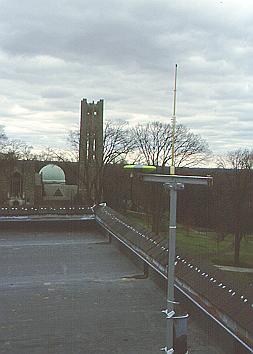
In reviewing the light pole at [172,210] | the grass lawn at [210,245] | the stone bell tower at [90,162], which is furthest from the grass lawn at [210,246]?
the light pole at [172,210]

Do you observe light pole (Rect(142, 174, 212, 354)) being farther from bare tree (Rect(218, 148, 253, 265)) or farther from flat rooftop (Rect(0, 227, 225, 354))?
bare tree (Rect(218, 148, 253, 265))

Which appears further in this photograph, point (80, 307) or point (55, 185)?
point (55, 185)

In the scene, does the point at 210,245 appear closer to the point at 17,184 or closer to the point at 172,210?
the point at 17,184

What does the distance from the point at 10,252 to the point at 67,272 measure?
128 inches

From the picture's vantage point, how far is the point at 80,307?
7996 mm

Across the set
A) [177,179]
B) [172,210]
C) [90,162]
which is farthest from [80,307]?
[90,162]

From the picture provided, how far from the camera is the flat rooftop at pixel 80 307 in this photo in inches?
248

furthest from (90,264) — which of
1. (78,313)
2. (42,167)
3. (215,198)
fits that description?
(42,167)

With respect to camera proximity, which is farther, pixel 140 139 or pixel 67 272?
pixel 140 139

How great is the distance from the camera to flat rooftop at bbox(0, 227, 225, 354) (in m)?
6.30

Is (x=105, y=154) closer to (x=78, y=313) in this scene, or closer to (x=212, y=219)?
(x=212, y=219)

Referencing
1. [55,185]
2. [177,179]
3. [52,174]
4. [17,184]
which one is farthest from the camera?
[52,174]

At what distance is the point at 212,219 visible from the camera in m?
45.8

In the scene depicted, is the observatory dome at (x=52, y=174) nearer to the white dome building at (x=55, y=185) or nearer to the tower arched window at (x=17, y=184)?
the white dome building at (x=55, y=185)
